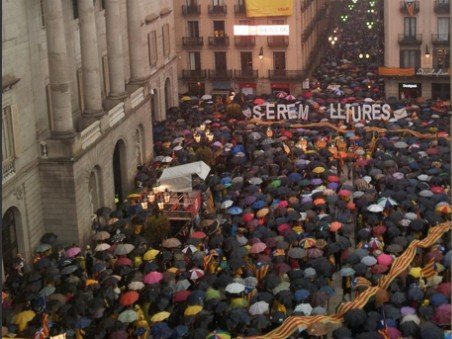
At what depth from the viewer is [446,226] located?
103 feet

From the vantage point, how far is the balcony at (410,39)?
223 ft

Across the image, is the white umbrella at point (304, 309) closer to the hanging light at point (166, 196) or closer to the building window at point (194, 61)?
the hanging light at point (166, 196)

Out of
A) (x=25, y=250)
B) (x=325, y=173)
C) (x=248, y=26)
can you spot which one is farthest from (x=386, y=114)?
(x=25, y=250)

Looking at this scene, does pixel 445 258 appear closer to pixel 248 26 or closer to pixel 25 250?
pixel 25 250

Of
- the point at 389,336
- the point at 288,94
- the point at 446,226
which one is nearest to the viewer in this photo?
the point at 389,336

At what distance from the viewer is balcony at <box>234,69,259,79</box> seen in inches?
2911

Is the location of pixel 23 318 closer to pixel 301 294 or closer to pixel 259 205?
pixel 301 294

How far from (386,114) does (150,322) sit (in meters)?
33.6

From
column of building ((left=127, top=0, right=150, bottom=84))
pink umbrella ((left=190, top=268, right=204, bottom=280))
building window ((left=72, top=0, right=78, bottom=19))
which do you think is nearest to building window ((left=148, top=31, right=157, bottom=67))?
column of building ((left=127, top=0, right=150, bottom=84))

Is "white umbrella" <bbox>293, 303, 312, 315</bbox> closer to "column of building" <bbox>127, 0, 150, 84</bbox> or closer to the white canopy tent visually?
the white canopy tent

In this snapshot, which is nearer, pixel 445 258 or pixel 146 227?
pixel 445 258

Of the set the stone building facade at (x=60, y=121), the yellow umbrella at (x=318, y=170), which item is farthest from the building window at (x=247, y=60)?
the yellow umbrella at (x=318, y=170)

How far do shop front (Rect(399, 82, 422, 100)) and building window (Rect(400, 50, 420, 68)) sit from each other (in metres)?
1.67

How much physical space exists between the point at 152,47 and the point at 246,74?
52.6ft
